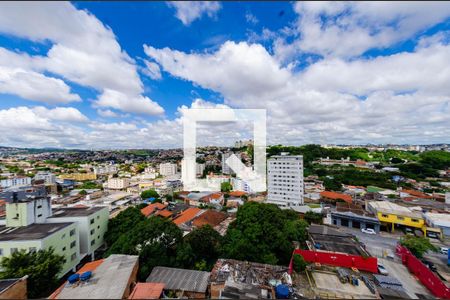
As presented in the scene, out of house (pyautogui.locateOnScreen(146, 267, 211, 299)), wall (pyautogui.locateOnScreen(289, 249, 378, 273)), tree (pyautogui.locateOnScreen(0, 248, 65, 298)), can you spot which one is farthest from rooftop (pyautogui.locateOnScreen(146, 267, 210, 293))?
wall (pyautogui.locateOnScreen(289, 249, 378, 273))

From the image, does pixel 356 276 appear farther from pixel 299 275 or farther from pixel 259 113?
pixel 259 113

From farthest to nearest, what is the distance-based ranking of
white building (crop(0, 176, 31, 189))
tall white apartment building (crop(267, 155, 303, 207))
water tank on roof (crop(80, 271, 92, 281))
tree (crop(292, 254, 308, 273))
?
white building (crop(0, 176, 31, 189))
tall white apartment building (crop(267, 155, 303, 207))
tree (crop(292, 254, 308, 273))
water tank on roof (crop(80, 271, 92, 281))

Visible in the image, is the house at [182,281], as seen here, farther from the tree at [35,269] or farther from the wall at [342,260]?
the wall at [342,260]

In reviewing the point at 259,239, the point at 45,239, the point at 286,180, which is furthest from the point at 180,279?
the point at 286,180

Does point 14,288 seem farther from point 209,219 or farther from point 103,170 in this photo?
point 103,170

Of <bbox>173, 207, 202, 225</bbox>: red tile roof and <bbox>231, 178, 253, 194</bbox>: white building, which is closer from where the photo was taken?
<bbox>173, 207, 202, 225</bbox>: red tile roof

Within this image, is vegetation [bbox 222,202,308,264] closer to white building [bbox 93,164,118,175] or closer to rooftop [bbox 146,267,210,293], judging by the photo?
rooftop [bbox 146,267,210,293]

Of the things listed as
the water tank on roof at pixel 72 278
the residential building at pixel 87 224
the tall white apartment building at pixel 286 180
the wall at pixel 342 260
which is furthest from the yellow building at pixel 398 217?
the residential building at pixel 87 224

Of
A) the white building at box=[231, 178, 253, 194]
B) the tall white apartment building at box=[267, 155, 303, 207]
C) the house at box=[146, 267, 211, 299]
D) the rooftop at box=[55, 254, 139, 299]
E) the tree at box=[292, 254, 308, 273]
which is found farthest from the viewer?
the white building at box=[231, 178, 253, 194]
